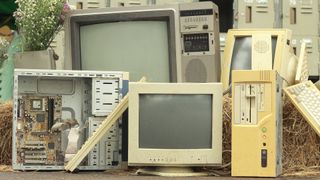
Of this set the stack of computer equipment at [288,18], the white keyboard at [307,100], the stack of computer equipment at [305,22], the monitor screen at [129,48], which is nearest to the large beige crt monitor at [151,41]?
the monitor screen at [129,48]

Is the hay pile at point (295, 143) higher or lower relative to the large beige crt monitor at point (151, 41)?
lower

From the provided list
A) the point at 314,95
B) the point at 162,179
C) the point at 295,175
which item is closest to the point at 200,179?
the point at 162,179

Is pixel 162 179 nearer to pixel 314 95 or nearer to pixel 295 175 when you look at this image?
pixel 295 175

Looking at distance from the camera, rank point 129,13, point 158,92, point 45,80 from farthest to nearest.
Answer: point 129,13 < point 45,80 < point 158,92

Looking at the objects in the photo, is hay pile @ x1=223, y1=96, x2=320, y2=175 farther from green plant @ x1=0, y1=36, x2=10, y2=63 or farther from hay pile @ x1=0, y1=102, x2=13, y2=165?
green plant @ x1=0, y1=36, x2=10, y2=63

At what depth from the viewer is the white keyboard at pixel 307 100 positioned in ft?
7.80

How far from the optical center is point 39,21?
2.79m

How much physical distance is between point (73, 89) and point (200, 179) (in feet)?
2.22

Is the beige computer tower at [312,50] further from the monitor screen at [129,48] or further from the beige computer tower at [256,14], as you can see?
the monitor screen at [129,48]

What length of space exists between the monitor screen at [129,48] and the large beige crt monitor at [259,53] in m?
0.28

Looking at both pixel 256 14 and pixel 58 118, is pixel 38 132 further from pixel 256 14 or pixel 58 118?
pixel 256 14

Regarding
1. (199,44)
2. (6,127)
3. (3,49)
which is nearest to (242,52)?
(199,44)

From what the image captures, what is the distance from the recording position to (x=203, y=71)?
2682mm

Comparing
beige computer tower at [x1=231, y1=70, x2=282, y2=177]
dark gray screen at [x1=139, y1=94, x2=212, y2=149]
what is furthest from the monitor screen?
beige computer tower at [x1=231, y1=70, x2=282, y2=177]
